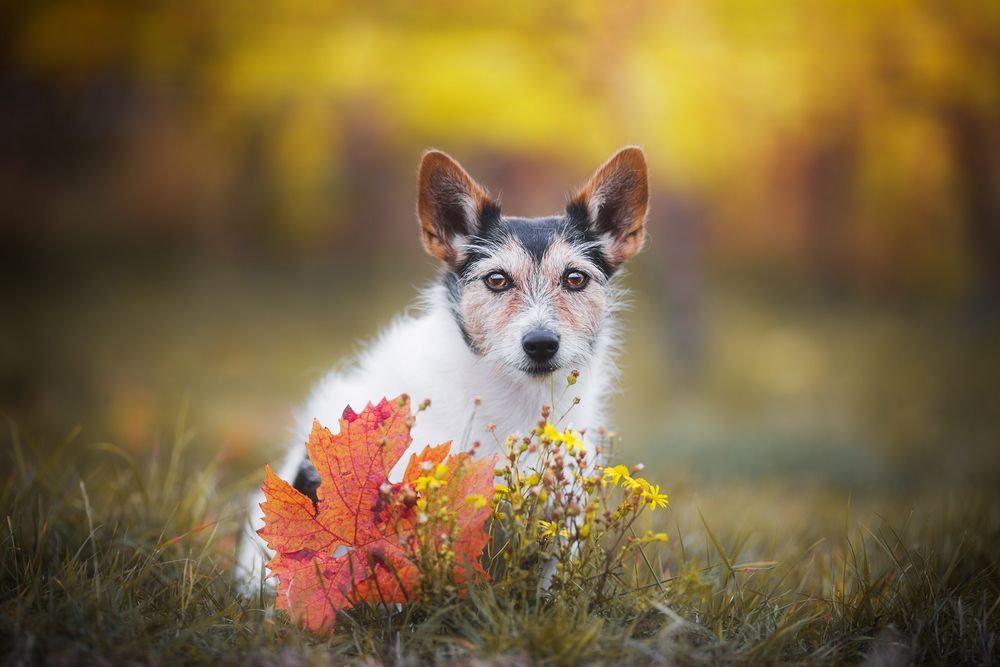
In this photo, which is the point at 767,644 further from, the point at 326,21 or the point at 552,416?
the point at 326,21

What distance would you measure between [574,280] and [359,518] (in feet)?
4.42

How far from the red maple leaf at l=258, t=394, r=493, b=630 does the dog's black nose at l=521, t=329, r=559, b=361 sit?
58cm

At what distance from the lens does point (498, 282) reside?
312 cm

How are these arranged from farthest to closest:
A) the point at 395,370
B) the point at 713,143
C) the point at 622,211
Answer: the point at 713,143 → the point at 622,211 → the point at 395,370

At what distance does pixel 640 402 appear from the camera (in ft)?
29.6

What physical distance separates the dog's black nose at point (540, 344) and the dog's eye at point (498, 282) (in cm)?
31

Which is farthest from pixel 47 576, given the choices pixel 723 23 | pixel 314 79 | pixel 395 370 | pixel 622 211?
pixel 723 23

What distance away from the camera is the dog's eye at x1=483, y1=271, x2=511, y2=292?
10.2 ft

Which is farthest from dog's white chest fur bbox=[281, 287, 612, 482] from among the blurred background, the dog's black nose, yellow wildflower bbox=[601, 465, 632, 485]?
the blurred background

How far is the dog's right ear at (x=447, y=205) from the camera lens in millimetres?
3172

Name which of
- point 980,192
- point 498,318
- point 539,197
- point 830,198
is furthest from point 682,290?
point 498,318

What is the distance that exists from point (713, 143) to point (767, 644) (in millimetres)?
7467

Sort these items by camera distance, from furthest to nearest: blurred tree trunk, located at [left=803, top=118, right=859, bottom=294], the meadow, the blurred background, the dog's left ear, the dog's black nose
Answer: blurred tree trunk, located at [left=803, top=118, right=859, bottom=294] < the blurred background < the dog's left ear < the dog's black nose < the meadow

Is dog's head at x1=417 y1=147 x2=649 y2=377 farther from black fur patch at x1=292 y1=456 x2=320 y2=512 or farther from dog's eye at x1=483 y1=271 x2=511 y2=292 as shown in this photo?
black fur patch at x1=292 y1=456 x2=320 y2=512
